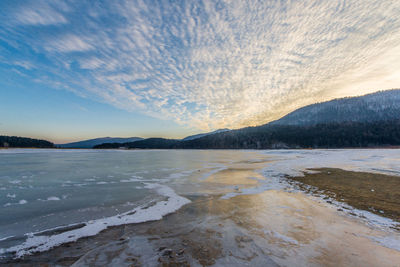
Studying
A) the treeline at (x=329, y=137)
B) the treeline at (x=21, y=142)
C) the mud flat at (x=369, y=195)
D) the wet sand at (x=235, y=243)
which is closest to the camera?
the wet sand at (x=235, y=243)

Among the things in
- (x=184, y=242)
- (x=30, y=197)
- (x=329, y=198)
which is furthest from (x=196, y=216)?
(x=30, y=197)

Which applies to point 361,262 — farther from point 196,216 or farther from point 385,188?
point 385,188

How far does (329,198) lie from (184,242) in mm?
7456

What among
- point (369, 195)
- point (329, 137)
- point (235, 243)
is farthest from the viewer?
point (329, 137)

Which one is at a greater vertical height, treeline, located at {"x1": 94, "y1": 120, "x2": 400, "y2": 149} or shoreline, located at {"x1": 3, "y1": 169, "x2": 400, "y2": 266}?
treeline, located at {"x1": 94, "y1": 120, "x2": 400, "y2": 149}

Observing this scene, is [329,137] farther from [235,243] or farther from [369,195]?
[235,243]

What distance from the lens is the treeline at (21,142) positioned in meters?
109

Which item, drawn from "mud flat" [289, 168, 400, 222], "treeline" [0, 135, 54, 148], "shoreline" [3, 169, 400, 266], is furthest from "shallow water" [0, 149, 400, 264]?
"treeline" [0, 135, 54, 148]

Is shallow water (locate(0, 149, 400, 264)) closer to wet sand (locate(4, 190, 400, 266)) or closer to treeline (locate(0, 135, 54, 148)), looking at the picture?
wet sand (locate(4, 190, 400, 266))

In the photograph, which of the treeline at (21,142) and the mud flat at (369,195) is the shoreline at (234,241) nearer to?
the mud flat at (369,195)

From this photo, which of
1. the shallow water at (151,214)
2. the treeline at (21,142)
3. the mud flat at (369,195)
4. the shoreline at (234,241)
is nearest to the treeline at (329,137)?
the mud flat at (369,195)

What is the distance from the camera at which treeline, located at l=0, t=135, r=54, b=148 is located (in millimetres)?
109006

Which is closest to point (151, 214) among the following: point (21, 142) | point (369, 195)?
point (369, 195)

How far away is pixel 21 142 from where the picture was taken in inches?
4611
